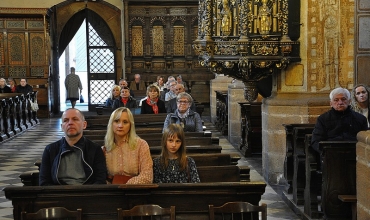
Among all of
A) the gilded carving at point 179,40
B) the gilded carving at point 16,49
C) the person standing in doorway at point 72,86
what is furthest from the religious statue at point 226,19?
the person standing in doorway at point 72,86

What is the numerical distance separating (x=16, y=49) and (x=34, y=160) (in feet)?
34.1

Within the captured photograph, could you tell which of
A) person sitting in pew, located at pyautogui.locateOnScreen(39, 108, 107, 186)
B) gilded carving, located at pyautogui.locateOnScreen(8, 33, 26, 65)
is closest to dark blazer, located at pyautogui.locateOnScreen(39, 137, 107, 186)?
person sitting in pew, located at pyautogui.locateOnScreen(39, 108, 107, 186)

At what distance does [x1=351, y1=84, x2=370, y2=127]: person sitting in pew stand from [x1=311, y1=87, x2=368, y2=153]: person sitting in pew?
85cm

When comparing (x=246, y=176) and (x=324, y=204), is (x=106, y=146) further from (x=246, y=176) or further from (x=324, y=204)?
(x=324, y=204)

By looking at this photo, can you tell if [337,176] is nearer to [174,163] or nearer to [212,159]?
[212,159]

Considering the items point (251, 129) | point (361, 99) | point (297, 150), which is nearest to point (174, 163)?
point (297, 150)

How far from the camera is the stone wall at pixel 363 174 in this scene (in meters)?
5.43

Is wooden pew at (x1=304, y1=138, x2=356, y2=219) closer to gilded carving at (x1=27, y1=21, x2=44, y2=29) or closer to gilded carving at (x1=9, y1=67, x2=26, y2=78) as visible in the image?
gilded carving at (x1=27, y1=21, x2=44, y2=29)

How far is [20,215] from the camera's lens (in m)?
5.59

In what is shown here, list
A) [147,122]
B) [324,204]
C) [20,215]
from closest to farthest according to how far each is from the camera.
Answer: [20,215], [324,204], [147,122]

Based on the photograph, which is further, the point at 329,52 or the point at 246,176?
the point at 329,52

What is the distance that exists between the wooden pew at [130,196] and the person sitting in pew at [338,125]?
7.91 feet

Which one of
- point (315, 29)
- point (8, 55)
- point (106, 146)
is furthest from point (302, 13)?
point (8, 55)

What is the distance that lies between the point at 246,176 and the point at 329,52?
13.5 ft
